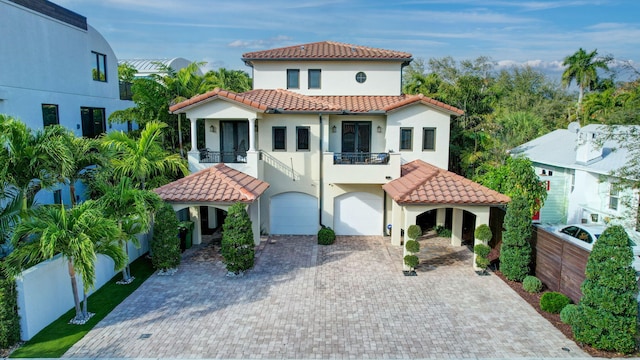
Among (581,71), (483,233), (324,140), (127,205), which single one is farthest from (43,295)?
(581,71)

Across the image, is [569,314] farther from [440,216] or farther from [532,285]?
[440,216]

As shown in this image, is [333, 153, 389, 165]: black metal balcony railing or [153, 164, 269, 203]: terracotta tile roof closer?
[153, 164, 269, 203]: terracotta tile roof

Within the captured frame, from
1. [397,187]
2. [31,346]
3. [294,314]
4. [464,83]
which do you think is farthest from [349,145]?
[31,346]

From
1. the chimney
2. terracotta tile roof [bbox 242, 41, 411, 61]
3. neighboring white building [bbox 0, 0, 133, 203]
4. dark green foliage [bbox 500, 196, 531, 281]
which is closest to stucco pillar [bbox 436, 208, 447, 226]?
dark green foliage [bbox 500, 196, 531, 281]

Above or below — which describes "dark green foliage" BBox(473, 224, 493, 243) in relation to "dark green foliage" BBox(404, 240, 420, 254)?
above

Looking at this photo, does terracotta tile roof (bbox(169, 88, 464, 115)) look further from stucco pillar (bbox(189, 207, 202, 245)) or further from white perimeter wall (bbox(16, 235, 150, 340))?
white perimeter wall (bbox(16, 235, 150, 340))

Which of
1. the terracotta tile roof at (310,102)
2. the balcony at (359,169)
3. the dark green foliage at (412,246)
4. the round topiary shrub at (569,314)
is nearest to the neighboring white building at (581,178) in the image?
the terracotta tile roof at (310,102)

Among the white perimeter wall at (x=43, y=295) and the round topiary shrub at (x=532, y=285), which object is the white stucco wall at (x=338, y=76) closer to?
the round topiary shrub at (x=532, y=285)
